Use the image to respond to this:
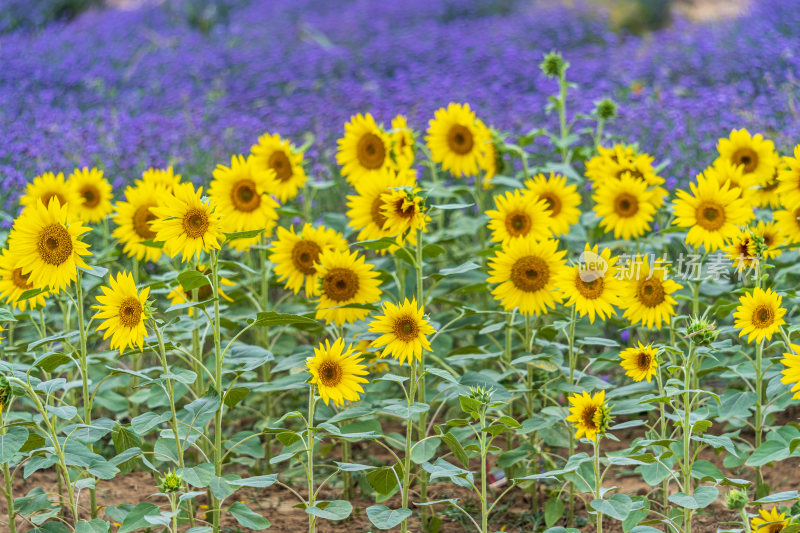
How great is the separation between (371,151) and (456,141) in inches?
13.7

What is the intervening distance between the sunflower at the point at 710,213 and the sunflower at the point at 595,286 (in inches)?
15.9

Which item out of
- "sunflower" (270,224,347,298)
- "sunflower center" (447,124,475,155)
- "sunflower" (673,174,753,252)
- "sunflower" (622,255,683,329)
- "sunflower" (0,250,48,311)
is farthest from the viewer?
"sunflower center" (447,124,475,155)

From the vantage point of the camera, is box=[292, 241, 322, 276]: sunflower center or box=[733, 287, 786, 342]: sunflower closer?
box=[733, 287, 786, 342]: sunflower

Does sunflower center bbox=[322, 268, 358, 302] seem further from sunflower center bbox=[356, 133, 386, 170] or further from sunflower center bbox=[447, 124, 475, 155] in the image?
sunflower center bbox=[447, 124, 475, 155]

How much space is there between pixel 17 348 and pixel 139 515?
981 millimetres

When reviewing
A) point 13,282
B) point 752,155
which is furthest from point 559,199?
point 13,282

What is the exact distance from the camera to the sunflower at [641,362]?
2406 mm

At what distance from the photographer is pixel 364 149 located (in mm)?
3371

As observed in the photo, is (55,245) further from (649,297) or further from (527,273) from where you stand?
(649,297)

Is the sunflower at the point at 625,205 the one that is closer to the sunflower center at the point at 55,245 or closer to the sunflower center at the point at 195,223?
the sunflower center at the point at 195,223

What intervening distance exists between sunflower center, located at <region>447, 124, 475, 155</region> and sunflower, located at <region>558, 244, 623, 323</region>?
36.0 inches

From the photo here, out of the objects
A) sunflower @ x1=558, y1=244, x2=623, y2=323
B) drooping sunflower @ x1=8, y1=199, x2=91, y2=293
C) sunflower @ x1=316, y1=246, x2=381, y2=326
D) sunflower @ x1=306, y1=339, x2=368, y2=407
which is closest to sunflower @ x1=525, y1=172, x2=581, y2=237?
→ sunflower @ x1=558, y1=244, x2=623, y2=323

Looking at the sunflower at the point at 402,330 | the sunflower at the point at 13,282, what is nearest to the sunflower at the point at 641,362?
the sunflower at the point at 402,330

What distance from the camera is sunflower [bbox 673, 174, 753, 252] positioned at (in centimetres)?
290
